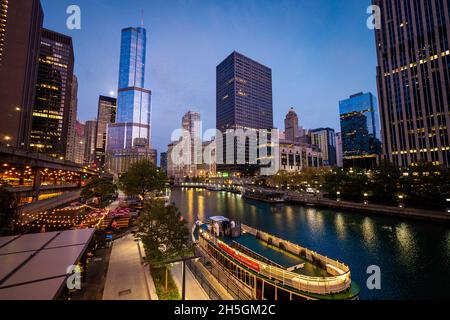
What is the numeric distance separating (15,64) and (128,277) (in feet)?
369

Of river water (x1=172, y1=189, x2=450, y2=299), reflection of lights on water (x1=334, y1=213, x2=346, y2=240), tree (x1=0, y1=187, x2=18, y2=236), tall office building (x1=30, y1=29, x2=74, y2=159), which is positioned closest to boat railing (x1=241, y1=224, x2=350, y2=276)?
river water (x1=172, y1=189, x2=450, y2=299)

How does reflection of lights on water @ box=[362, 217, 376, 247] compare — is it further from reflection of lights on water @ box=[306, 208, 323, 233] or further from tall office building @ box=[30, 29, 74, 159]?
tall office building @ box=[30, 29, 74, 159]

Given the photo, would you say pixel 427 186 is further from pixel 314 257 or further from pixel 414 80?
pixel 414 80

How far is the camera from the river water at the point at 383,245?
19328 mm

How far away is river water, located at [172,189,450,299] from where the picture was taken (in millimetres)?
19328

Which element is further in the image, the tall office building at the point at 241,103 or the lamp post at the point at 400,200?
the tall office building at the point at 241,103

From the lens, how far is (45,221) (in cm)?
2830

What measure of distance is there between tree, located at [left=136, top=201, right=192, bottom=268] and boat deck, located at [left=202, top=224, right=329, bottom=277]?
563 centimetres

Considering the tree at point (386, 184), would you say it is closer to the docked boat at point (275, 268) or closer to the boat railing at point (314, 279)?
the docked boat at point (275, 268)

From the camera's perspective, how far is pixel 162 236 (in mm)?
16859

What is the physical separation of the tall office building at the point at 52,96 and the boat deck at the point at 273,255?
5690 inches

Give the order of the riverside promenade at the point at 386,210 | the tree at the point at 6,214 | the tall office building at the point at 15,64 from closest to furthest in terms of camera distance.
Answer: the tree at the point at 6,214, the riverside promenade at the point at 386,210, the tall office building at the point at 15,64

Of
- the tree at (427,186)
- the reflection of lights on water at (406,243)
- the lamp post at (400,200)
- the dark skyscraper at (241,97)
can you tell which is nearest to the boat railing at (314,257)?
the reflection of lights on water at (406,243)
